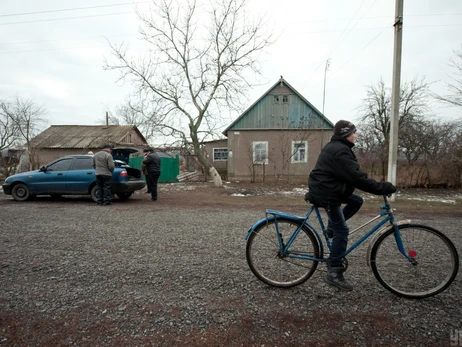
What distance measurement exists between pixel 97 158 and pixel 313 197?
273 inches

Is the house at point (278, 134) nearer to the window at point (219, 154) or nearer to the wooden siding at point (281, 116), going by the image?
the wooden siding at point (281, 116)

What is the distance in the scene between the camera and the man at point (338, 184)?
2652 mm

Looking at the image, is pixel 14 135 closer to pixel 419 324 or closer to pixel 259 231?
pixel 259 231

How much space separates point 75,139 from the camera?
25312mm

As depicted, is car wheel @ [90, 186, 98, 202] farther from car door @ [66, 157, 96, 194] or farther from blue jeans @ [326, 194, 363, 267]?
blue jeans @ [326, 194, 363, 267]

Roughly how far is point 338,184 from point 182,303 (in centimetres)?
203

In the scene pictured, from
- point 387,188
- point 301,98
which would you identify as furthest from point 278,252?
point 301,98

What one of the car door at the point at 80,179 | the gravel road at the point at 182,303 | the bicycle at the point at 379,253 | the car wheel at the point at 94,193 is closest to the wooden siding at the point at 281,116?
the car door at the point at 80,179

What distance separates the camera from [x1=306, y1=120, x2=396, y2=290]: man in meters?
2.65

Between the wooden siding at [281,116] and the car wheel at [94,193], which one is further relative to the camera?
the wooden siding at [281,116]

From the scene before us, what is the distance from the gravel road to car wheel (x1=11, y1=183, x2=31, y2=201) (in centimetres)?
521

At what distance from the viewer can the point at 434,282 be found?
9.17 feet

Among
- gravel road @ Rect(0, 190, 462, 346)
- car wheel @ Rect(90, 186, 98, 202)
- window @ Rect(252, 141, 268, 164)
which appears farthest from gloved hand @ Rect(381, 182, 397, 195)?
window @ Rect(252, 141, 268, 164)

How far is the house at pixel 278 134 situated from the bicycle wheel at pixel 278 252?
15206mm
